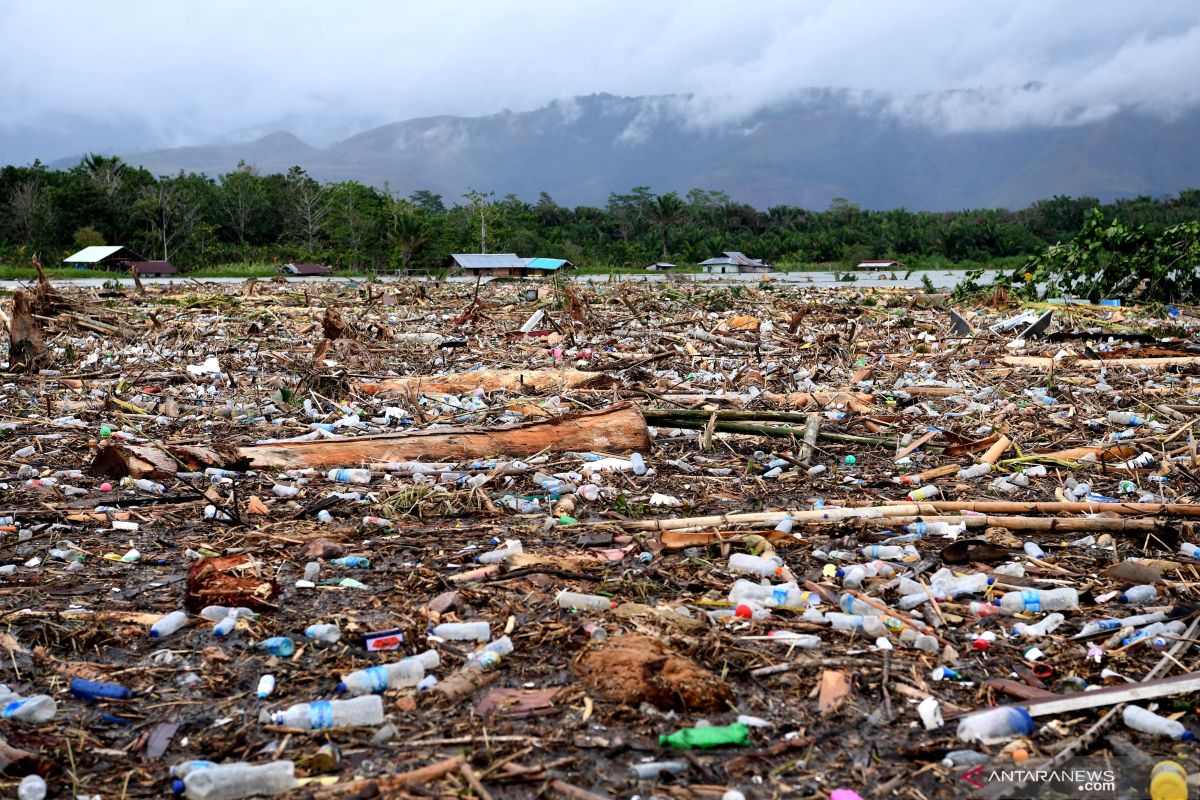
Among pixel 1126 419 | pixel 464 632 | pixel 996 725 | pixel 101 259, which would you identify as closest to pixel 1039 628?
pixel 996 725

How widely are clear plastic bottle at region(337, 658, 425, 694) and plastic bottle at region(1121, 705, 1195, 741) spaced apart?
65.2 inches

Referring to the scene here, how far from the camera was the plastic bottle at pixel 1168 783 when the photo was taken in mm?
1769

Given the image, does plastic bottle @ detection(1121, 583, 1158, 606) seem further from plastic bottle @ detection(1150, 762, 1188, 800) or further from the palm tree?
the palm tree

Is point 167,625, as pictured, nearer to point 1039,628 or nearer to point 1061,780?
point 1061,780

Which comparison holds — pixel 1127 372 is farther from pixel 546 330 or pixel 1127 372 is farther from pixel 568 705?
pixel 568 705

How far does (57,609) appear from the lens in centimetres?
278

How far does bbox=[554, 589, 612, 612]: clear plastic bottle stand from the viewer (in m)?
2.71

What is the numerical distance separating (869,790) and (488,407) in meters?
4.41

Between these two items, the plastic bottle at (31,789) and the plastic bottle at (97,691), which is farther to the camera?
the plastic bottle at (97,691)

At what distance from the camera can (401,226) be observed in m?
48.2

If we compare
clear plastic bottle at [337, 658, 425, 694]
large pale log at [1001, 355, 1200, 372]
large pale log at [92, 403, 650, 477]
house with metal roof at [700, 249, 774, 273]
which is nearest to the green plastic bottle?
clear plastic bottle at [337, 658, 425, 694]

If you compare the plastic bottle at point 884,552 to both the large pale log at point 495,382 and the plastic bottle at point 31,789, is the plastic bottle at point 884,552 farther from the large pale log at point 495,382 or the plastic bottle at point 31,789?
the large pale log at point 495,382

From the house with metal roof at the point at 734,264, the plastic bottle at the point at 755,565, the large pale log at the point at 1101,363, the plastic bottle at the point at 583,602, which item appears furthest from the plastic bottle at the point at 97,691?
the house with metal roof at the point at 734,264

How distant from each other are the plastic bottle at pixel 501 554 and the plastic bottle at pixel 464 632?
0.57 metres
